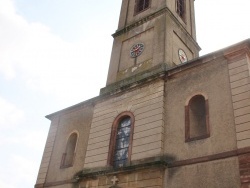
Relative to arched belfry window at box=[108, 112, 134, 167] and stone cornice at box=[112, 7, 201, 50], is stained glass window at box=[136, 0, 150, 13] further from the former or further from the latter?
arched belfry window at box=[108, 112, 134, 167]

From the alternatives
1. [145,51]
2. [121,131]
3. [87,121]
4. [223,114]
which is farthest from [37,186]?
[223,114]

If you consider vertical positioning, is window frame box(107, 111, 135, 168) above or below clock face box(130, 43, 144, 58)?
Answer: below

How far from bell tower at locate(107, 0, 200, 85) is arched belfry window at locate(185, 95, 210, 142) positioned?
3149mm

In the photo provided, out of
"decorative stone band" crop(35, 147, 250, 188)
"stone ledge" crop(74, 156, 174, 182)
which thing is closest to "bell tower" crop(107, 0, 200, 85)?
"stone ledge" crop(74, 156, 174, 182)

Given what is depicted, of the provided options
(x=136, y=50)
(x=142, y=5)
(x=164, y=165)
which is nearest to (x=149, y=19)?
(x=136, y=50)

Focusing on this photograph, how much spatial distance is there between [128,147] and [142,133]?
0.96 m

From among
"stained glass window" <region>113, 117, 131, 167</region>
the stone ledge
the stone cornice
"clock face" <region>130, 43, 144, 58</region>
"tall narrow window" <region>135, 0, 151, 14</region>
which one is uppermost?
"tall narrow window" <region>135, 0, 151, 14</region>

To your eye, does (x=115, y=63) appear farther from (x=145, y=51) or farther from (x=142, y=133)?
(x=142, y=133)

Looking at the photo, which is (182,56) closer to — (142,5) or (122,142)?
(142,5)

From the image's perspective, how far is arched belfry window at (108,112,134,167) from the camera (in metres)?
13.8

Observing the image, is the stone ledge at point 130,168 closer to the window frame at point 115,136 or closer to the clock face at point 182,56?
the window frame at point 115,136

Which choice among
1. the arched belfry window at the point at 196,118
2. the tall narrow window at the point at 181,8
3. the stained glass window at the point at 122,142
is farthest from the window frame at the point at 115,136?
the tall narrow window at the point at 181,8

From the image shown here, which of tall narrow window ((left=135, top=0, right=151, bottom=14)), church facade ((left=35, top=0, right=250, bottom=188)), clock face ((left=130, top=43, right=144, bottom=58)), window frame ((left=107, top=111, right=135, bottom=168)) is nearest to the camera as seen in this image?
church facade ((left=35, top=0, right=250, bottom=188))

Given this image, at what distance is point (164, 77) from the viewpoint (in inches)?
563
